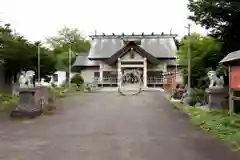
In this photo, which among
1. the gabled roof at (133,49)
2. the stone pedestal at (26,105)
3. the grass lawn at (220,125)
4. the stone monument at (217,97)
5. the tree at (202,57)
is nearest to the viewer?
the grass lawn at (220,125)

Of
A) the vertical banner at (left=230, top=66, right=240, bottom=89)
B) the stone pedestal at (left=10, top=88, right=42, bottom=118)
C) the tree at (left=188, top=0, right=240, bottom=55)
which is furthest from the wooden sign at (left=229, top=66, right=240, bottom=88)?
the stone pedestal at (left=10, top=88, right=42, bottom=118)

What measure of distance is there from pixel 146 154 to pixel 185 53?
64.4 feet

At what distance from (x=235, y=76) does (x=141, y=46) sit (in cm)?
4142

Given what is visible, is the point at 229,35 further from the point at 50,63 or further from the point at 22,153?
the point at 50,63

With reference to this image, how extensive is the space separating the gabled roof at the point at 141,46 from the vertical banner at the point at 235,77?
37945 millimetres

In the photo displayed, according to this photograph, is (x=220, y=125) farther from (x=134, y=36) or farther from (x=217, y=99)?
(x=134, y=36)

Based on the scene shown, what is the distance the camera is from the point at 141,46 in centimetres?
5597

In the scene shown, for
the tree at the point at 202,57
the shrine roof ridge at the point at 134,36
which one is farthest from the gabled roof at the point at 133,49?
the tree at the point at 202,57

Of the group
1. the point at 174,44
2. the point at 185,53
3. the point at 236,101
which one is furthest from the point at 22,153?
the point at 174,44

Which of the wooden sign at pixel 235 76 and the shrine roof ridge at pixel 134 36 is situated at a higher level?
the shrine roof ridge at pixel 134 36

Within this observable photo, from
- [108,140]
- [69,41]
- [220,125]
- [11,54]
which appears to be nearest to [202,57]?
[220,125]

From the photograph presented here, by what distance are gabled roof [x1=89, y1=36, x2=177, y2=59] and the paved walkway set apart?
3970 cm

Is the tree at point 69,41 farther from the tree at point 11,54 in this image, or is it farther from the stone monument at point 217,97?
the stone monument at point 217,97

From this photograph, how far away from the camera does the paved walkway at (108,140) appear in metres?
8.34
